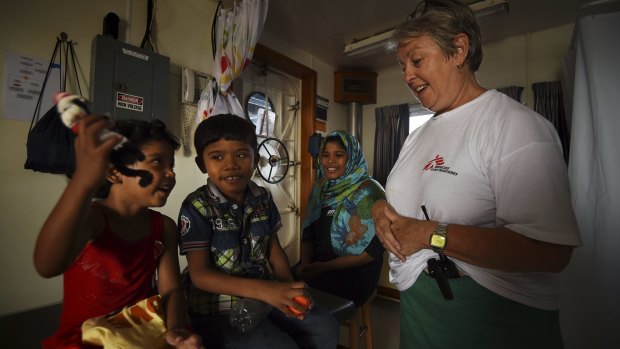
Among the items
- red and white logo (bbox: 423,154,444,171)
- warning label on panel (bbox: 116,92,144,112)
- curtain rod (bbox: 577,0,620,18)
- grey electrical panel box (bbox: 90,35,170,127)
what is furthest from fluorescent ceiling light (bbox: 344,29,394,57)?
red and white logo (bbox: 423,154,444,171)

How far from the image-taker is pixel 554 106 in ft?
8.82

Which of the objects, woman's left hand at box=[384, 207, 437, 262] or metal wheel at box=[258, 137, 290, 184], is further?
metal wheel at box=[258, 137, 290, 184]

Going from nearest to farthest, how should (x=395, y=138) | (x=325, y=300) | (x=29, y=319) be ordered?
1. (x=29, y=319)
2. (x=325, y=300)
3. (x=395, y=138)

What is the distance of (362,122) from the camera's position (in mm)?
3953

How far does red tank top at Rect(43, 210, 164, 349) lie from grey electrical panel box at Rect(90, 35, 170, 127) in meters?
0.97

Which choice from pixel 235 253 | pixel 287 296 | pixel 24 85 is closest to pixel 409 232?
pixel 287 296

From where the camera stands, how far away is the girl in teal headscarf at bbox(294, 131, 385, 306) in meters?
1.77

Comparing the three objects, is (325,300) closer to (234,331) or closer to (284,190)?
(234,331)

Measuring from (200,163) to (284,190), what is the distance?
1.95m

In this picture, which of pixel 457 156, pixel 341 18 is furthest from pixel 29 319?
pixel 341 18

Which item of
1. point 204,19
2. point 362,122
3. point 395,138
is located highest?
point 204,19

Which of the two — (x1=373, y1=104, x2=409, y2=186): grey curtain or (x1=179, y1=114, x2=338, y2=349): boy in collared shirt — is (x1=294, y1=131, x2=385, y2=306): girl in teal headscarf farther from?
(x1=373, y1=104, x2=409, y2=186): grey curtain

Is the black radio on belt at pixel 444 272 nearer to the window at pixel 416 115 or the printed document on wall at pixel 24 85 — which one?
the printed document on wall at pixel 24 85

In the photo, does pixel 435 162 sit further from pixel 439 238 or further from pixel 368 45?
pixel 368 45
